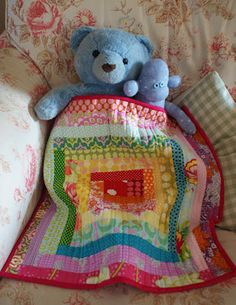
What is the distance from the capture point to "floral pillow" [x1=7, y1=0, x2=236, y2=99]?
3.82 feet

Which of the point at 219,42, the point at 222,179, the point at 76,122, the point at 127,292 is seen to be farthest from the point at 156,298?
the point at 219,42

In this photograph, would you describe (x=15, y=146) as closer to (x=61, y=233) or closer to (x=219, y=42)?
(x=61, y=233)

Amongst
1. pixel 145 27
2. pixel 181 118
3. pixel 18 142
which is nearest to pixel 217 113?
pixel 181 118

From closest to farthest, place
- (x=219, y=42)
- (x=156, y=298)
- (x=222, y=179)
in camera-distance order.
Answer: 1. (x=156, y=298)
2. (x=222, y=179)
3. (x=219, y=42)

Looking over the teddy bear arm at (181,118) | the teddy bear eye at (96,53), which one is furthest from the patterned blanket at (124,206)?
the teddy bear eye at (96,53)

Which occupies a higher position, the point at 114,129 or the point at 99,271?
the point at 114,129

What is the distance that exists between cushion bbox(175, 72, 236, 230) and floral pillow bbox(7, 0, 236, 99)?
0.18 ft

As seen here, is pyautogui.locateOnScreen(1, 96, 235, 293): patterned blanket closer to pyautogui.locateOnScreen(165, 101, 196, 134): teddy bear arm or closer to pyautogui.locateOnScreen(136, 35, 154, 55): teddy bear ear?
pyautogui.locateOnScreen(165, 101, 196, 134): teddy bear arm

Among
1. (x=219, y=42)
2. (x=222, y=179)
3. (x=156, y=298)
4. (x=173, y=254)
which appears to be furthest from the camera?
(x=219, y=42)

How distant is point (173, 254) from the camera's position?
0.93m

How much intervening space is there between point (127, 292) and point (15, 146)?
0.46 metres

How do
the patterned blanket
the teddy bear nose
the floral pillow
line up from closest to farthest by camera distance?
the patterned blanket
the teddy bear nose
the floral pillow

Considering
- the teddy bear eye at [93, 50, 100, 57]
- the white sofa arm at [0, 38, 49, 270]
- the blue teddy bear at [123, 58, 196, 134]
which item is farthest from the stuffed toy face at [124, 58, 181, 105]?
the white sofa arm at [0, 38, 49, 270]

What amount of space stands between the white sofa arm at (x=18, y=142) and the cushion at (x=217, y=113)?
1.62 feet
